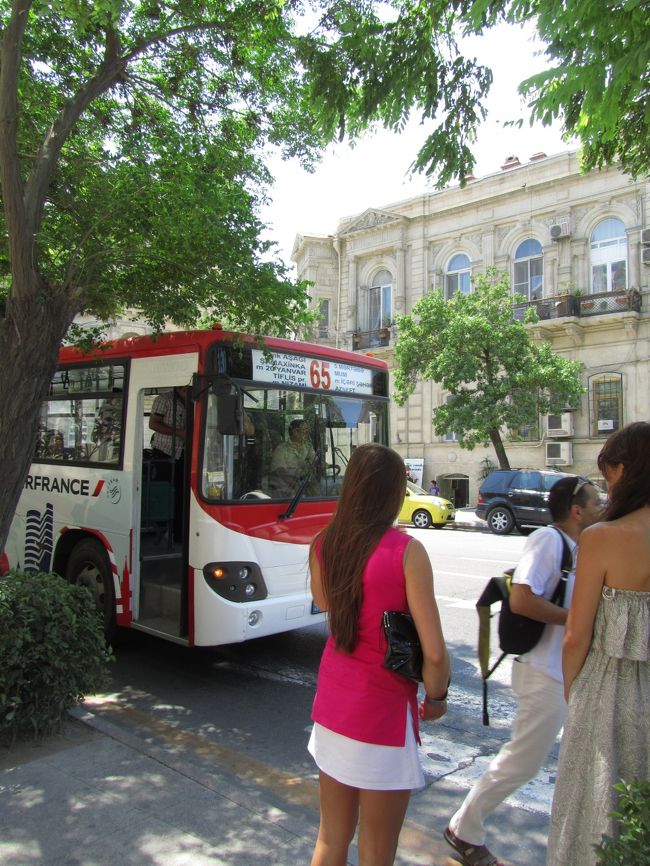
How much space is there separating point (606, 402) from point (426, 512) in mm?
8735

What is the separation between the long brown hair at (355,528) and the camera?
7.73 feet

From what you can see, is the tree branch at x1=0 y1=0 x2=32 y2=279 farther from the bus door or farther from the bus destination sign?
the bus destination sign

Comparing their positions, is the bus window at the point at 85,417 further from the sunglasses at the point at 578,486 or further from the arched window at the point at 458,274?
the arched window at the point at 458,274

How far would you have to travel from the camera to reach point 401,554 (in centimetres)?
233

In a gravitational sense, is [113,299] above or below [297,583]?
above

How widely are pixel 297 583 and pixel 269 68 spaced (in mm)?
5482

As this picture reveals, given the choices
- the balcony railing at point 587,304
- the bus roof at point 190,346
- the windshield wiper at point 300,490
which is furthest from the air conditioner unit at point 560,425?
the windshield wiper at point 300,490

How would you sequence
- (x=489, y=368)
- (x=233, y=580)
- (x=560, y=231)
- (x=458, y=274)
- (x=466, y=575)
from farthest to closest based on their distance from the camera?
(x=458, y=274) → (x=560, y=231) → (x=489, y=368) → (x=466, y=575) → (x=233, y=580)

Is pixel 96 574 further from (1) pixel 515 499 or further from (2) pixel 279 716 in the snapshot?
(1) pixel 515 499

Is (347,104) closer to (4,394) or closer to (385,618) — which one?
(4,394)

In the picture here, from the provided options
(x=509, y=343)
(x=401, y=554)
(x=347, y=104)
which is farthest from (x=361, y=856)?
(x=509, y=343)

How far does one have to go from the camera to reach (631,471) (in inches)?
93.0

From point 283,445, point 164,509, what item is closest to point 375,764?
point 283,445

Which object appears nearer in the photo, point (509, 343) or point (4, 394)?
point (4, 394)
